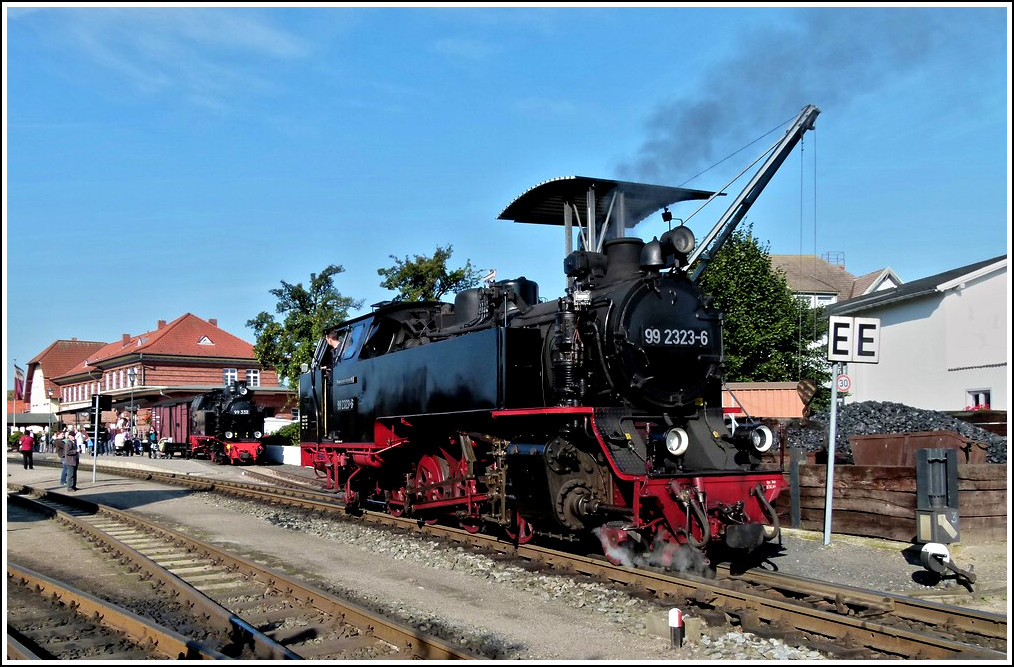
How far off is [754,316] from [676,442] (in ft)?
88.1

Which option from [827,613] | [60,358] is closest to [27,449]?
[827,613]

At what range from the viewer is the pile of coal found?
12.6 meters

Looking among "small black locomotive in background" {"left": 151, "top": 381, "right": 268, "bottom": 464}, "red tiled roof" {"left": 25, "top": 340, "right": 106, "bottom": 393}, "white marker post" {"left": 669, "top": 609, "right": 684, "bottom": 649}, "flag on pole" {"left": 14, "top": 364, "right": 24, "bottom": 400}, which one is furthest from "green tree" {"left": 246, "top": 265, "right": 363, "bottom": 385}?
"red tiled roof" {"left": 25, "top": 340, "right": 106, "bottom": 393}

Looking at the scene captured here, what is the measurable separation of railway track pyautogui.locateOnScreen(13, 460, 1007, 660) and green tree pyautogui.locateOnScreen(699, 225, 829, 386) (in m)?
26.2

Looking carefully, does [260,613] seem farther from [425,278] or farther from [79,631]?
[425,278]

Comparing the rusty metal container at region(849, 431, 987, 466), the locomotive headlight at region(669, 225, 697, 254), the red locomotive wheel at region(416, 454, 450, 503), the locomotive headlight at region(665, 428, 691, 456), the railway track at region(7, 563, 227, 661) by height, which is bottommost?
the railway track at region(7, 563, 227, 661)

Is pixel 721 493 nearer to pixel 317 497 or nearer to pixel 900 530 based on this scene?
pixel 900 530

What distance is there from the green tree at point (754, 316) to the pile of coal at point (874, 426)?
1782 centimetres

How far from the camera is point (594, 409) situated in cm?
788

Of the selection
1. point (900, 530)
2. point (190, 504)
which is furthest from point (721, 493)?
point (190, 504)

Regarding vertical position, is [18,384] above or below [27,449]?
above

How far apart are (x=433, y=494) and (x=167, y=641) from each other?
19.0 ft

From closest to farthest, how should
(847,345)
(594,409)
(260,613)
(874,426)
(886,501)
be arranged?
1. (260,613)
2. (594,409)
3. (886,501)
4. (847,345)
5. (874,426)

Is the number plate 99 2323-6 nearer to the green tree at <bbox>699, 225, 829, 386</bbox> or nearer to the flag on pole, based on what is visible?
the flag on pole
